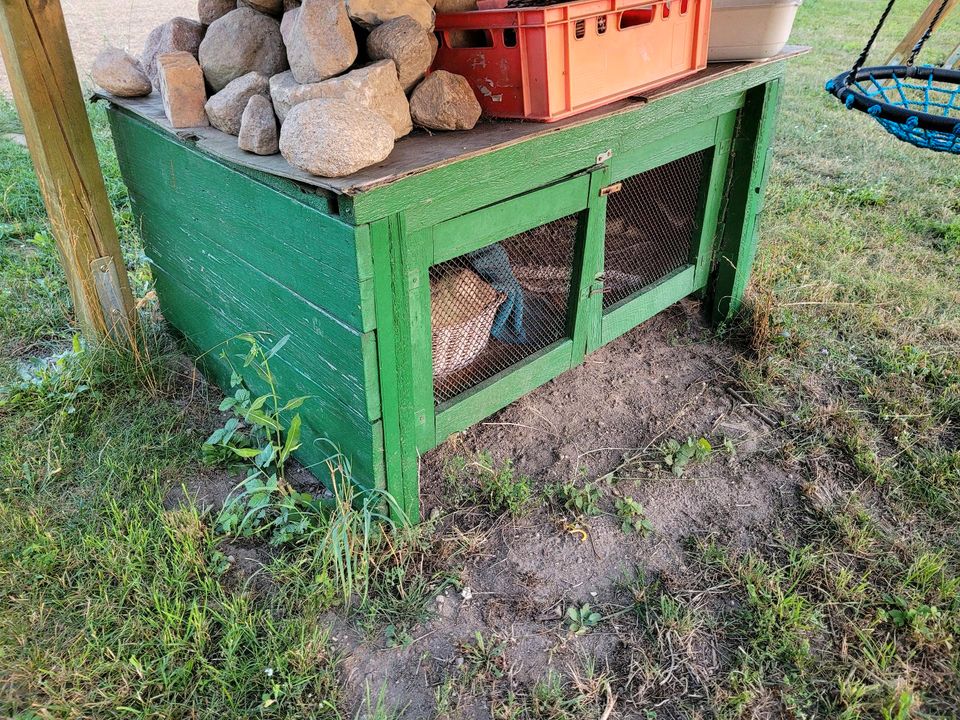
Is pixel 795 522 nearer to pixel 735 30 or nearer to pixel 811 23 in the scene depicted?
pixel 735 30

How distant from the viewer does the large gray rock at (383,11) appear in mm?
2068

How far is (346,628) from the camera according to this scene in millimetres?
2164

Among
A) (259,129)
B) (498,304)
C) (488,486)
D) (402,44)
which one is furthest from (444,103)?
(488,486)

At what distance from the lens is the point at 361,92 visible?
6.36ft

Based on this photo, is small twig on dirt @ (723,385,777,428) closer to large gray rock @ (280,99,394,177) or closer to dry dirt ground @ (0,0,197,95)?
large gray rock @ (280,99,394,177)

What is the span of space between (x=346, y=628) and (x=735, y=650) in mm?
1107

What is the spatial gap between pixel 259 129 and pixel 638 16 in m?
1.35

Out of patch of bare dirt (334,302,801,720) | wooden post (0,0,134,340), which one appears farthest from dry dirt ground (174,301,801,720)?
wooden post (0,0,134,340)

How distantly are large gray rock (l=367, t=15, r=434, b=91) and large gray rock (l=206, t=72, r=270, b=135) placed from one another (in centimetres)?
34

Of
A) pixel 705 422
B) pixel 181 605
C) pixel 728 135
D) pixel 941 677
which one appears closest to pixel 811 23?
pixel 728 135

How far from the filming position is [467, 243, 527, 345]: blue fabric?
2.69 m

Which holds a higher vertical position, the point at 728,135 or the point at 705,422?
the point at 728,135

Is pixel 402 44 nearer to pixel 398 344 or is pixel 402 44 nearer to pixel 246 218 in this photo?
pixel 246 218

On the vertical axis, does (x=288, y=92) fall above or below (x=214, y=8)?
below
